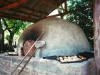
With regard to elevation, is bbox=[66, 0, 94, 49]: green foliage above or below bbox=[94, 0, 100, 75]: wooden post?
above

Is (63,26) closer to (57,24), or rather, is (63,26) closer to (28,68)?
(57,24)

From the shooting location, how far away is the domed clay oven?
4.43m

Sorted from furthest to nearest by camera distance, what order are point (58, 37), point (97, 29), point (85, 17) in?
1. point (85, 17)
2. point (58, 37)
3. point (97, 29)

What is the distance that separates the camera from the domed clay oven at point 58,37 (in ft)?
14.5

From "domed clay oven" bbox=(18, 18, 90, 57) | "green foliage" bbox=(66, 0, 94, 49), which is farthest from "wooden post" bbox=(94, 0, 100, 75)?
"green foliage" bbox=(66, 0, 94, 49)

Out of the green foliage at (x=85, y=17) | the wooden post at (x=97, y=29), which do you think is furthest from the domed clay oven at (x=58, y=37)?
the green foliage at (x=85, y=17)

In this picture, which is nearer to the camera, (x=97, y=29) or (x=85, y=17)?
(x=97, y=29)

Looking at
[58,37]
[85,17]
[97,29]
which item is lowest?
[58,37]

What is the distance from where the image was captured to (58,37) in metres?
4.54

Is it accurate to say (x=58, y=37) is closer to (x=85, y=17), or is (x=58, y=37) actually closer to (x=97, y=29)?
(x=97, y=29)

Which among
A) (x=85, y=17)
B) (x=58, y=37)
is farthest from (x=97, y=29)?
(x=85, y=17)

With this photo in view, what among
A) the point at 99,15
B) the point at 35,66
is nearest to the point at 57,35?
the point at 35,66

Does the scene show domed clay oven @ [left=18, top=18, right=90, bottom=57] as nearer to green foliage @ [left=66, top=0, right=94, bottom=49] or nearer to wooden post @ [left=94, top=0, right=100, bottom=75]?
wooden post @ [left=94, top=0, right=100, bottom=75]

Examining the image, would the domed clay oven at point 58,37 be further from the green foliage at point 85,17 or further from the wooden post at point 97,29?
the green foliage at point 85,17
